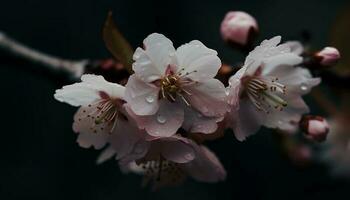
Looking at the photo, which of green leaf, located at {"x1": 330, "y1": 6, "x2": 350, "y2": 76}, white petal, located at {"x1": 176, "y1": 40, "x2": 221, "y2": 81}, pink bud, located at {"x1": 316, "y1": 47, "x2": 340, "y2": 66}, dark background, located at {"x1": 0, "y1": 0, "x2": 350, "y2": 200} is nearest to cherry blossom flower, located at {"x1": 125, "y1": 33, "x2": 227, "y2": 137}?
white petal, located at {"x1": 176, "y1": 40, "x2": 221, "y2": 81}

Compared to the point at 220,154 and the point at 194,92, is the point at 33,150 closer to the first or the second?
the point at 220,154

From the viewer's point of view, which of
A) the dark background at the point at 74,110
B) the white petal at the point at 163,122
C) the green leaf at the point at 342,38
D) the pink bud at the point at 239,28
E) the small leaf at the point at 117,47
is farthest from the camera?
the dark background at the point at 74,110

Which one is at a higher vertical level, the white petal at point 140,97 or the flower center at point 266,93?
the white petal at point 140,97

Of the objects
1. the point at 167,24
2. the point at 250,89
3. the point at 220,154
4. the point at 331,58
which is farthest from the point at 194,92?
the point at 167,24

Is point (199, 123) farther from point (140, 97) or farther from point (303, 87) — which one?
point (303, 87)

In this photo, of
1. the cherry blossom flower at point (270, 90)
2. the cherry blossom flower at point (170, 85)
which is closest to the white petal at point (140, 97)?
the cherry blossom flower at point (170, 85)

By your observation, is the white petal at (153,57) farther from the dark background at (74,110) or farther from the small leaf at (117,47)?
the dark background at (74,110)

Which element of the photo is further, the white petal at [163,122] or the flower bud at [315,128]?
the flower bud at [315,128]

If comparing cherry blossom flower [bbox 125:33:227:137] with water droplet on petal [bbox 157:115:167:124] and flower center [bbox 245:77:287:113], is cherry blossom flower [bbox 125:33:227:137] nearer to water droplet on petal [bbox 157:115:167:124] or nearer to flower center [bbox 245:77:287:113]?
water droplet on petal [bbox 157:115:167:124]

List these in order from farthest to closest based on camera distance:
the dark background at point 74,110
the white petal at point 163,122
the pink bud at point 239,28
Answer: the dark background at point 74,110
the pink bud at point 239,28
the white petal at point 163,122
